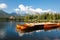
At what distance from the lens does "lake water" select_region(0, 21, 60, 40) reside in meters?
3.71

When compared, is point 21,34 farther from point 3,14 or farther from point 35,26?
point 3,14

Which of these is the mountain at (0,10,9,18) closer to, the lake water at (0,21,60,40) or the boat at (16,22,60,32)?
the lake water at (0,21,60,40)

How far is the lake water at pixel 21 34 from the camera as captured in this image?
12.2 feet

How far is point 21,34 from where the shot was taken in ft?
12.3

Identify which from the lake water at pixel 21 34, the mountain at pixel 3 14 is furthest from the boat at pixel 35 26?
the mountain at pixel 3 14

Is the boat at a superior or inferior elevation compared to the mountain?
inferior

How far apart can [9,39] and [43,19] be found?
1.03 m

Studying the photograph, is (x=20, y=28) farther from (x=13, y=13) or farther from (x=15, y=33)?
(x=13, y=13)

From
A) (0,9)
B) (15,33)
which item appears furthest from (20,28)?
(0,9)

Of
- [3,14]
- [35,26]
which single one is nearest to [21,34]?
[35,26]

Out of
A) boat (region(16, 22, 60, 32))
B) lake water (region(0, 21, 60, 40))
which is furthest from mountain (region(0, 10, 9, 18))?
boat (region(16, 22, 60, 32))

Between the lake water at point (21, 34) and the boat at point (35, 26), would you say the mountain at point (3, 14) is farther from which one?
the boat at point (35, 26)

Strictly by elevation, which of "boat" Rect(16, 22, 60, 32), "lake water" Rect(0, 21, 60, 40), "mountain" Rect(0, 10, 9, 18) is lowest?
"lake water" Rect(0, 21, 60, 40)

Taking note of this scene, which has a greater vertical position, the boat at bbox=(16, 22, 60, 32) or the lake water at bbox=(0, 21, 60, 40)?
the boat at bbox=(16, 22, 60, 32)
